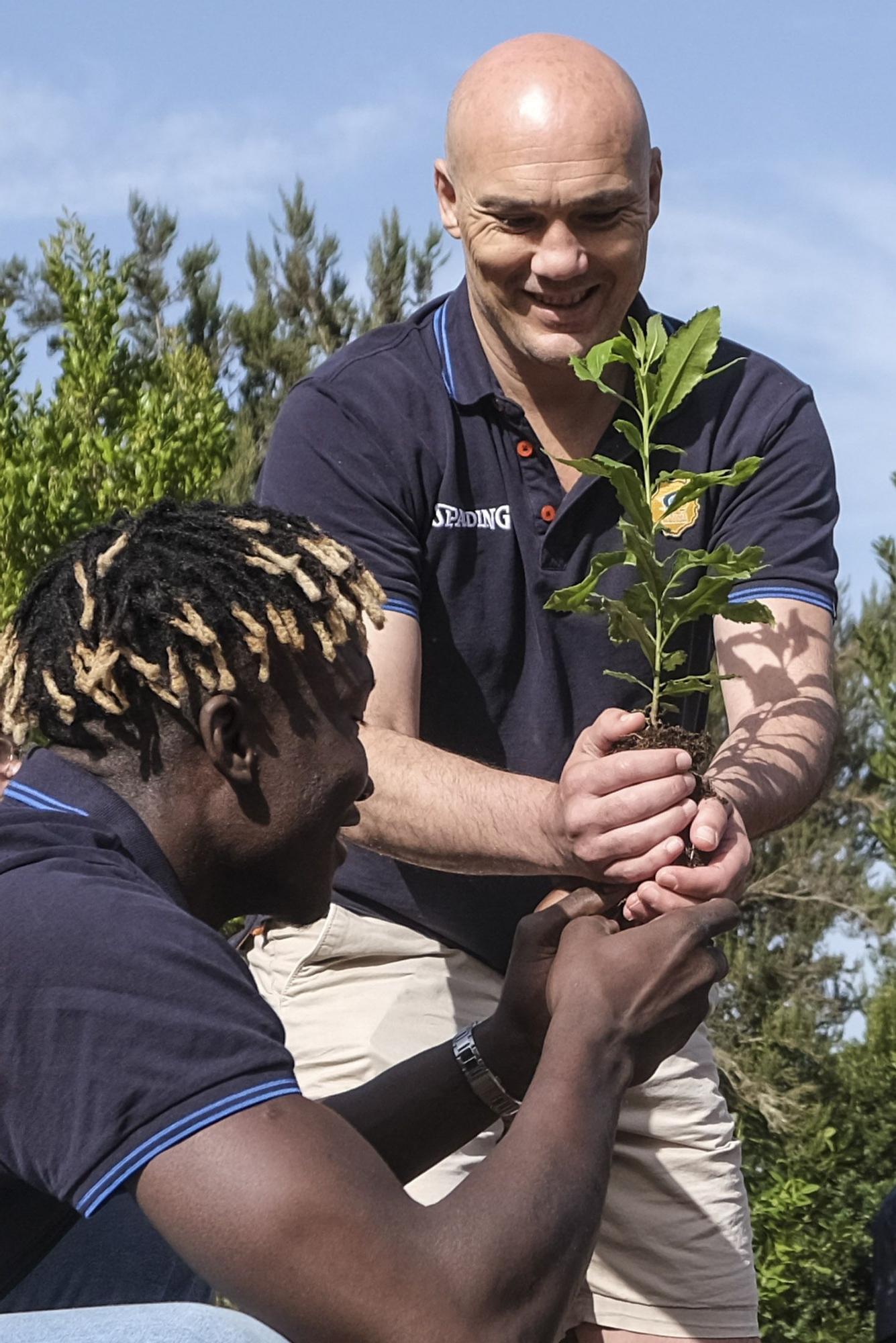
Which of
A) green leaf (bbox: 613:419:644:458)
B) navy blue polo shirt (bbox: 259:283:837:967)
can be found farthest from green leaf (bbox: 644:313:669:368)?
navy blue polo shirt (bbox: 259:283:837:967)

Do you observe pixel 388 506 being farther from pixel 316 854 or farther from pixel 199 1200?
pixel 199 1200

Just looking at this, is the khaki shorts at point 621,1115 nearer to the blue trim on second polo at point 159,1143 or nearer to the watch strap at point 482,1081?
the watch strap at point 482,1081

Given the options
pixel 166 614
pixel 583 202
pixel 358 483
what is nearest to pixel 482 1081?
pixel 166 614

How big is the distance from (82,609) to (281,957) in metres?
1.83

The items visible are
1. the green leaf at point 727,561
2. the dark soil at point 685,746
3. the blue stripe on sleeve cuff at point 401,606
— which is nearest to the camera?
the dark soil at point 685,746

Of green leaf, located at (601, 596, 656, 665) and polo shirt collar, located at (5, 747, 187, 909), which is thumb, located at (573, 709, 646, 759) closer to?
green leaf, located at (601, 596, 656, 665)

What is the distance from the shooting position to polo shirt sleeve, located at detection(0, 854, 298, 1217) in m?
2.24

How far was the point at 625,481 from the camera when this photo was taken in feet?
12.2

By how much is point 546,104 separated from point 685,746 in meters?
1.56

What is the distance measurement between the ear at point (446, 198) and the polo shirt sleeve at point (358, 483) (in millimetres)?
533

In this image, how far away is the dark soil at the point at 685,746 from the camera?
353 cm

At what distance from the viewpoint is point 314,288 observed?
11.8m

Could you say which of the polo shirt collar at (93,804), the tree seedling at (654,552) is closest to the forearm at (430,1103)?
the tree seedling at (654,552)

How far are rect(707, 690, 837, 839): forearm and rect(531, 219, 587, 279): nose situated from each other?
1130mm
